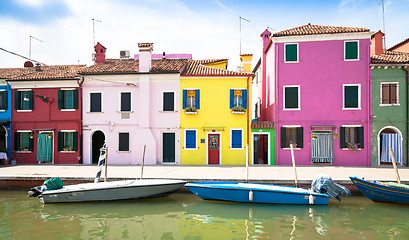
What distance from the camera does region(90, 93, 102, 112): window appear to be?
1956 cm

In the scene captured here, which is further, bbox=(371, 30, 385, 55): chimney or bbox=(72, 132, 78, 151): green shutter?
bbox=(371, 30, 385, 55): chimney

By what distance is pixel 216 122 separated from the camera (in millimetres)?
18984

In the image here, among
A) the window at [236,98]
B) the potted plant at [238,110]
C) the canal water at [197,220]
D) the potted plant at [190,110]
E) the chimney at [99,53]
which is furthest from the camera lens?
the chimney at [99,53]

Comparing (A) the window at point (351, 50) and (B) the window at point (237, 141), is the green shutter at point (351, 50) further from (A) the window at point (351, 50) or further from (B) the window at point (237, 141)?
(B) the window at point (237, 141)

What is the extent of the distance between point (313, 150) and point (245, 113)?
472 cm

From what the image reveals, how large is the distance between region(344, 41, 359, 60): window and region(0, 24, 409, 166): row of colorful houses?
6cm

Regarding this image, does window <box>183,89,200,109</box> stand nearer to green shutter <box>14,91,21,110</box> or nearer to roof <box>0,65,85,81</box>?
roof <box>0,65,85,81</box>

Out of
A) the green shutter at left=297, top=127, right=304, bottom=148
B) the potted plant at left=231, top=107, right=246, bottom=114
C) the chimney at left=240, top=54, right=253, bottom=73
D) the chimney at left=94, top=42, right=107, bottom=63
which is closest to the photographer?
the green shutter at left=297, top=127, right=304, bottom=148

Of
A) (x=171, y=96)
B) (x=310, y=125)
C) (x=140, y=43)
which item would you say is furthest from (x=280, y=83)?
(x=140, y=43)

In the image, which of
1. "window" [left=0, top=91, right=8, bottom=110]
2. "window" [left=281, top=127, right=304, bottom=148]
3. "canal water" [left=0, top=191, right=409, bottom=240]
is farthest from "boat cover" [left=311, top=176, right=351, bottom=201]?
"window" [left=0, top=91, right=8, bottom=110]

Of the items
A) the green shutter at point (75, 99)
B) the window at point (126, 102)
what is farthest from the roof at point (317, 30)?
the green shutter at point (75, 99)

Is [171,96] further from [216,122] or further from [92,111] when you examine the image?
[92,111]

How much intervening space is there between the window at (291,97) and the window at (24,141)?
1662 cm

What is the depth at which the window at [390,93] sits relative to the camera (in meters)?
18.0
